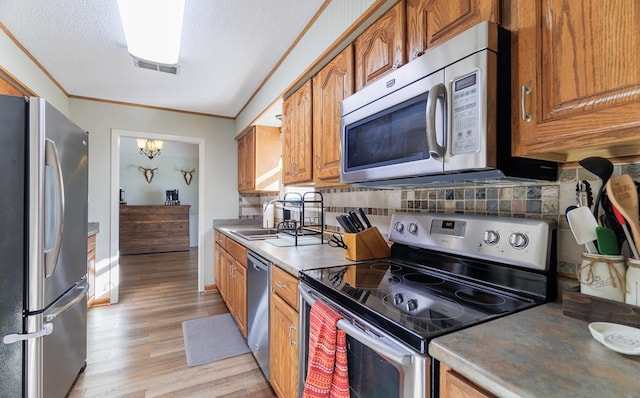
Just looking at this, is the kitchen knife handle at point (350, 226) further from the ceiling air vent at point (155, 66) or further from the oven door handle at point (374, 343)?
the ceiling air vent at point (155, 66)

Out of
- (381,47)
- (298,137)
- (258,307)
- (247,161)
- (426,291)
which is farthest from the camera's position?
(247,161)

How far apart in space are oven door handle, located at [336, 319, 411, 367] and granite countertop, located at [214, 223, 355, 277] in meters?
0.45

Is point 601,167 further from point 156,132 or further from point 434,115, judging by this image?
point 156,132

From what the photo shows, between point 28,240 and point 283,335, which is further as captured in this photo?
point 283,335

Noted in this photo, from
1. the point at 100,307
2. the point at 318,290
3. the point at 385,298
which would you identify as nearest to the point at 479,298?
the point at 385,298

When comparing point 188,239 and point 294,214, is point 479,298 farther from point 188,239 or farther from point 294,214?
point 188,239

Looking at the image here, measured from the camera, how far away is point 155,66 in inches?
94.8

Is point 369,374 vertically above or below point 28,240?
below

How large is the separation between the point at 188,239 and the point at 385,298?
6821 millimetres

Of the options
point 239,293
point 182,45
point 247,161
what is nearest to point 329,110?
point 182,45

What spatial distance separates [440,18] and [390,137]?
44 centimetres

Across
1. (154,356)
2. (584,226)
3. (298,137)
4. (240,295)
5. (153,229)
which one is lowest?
(154,356)

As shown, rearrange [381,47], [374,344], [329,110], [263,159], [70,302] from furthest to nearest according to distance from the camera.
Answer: [263,159] → [329,110] → [70,302] → [381,47] → [374,344]

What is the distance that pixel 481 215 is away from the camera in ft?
3.87
